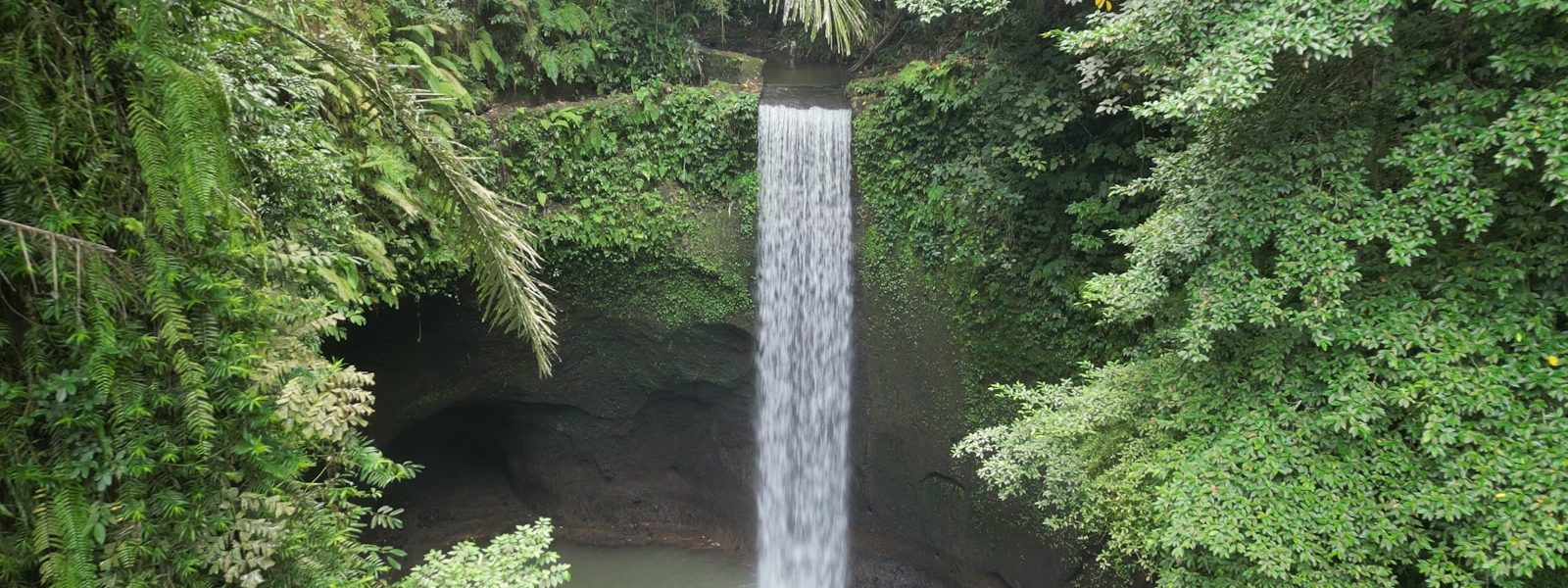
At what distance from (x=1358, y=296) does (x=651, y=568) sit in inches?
353

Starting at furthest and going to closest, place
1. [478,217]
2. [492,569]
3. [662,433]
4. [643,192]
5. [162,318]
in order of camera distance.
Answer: [662,433], [643,192], [492,569], [478,217], [162,318]

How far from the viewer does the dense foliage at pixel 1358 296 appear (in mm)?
3625

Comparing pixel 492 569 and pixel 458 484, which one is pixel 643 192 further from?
pixel 492 569

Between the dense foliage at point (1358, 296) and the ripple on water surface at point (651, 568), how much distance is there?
6456 mm

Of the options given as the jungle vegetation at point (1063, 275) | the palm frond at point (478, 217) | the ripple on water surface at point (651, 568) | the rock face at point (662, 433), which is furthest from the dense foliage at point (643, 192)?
the palm frond at point (478, 217)

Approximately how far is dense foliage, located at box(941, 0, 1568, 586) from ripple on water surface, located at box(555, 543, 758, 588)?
6456mm

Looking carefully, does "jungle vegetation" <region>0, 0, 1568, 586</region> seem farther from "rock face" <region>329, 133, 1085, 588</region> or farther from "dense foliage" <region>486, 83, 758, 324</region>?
"dense foliage" <region>486, 83, 758, 324</region>

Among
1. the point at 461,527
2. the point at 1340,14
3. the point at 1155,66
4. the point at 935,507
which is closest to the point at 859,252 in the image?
the point at 935,507

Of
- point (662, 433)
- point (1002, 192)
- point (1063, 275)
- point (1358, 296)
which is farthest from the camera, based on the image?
point (662, 433)

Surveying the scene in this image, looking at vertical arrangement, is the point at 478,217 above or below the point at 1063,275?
above

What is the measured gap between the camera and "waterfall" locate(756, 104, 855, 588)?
31.5 feet

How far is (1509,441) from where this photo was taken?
3.63 metres

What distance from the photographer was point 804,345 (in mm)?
9977

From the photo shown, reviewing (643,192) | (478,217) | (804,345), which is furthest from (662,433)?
(478,217)
